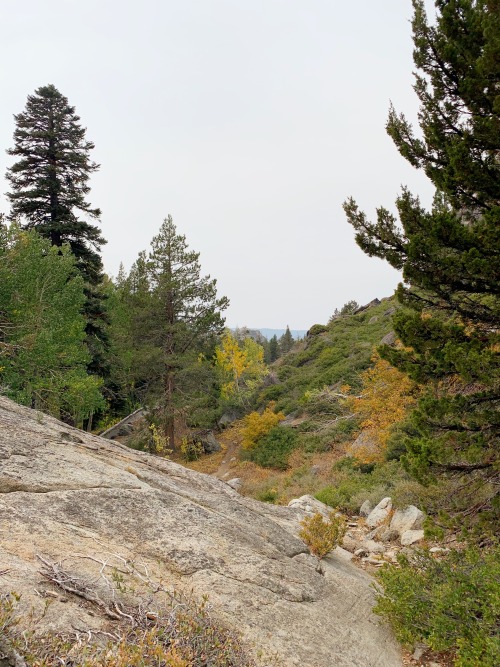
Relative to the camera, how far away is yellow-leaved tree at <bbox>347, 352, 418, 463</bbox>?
12188 mm

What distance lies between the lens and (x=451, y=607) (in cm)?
434

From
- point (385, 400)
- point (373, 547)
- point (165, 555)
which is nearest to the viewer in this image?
point (165, 555)

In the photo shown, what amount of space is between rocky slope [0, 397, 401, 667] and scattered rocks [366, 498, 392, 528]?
2.93m

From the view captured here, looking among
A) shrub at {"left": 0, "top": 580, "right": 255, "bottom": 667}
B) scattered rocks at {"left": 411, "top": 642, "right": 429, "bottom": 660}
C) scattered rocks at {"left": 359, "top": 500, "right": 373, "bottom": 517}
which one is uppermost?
shrub at {"left": 0, "top": 580, "right": 255, "bottom": 667}

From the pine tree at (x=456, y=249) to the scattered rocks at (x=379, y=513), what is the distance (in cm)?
337

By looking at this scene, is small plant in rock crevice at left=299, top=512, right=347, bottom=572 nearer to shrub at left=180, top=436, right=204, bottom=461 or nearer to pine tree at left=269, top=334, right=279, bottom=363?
shrub at left=180, top=436, right=204, bottom=461

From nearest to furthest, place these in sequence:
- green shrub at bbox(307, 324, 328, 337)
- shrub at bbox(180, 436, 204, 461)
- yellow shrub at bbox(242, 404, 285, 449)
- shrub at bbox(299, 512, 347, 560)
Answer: shrub at bbox(299, 512, 347, 560) < yellow shrub at bbox(242, 404, 285, 449) < shrub at bbox(180, 436, 204, 461) < green shrub at bbox(307, 324, 328, 337)

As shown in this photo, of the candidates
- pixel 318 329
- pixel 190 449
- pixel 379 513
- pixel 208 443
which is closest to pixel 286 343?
pixel 318 329

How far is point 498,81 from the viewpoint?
563cm

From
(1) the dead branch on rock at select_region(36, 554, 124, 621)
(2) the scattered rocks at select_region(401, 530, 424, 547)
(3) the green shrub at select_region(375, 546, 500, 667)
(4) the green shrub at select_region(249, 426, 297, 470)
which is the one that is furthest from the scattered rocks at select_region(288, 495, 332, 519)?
(4) the green shrub at select_region(249, 426, 297, 470)

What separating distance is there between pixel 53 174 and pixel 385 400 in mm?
18950

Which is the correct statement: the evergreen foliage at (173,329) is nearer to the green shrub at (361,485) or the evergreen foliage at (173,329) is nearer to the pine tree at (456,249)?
the green shrub at (361,485)

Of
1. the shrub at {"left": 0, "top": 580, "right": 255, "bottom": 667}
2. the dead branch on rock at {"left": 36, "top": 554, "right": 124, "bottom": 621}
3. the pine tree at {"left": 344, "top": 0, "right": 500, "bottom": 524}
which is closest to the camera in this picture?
the shrub at {"left": 0, "top": 580, "right": 255, "bottom": 667}

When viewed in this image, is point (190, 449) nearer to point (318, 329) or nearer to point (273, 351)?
point (318, 329)
